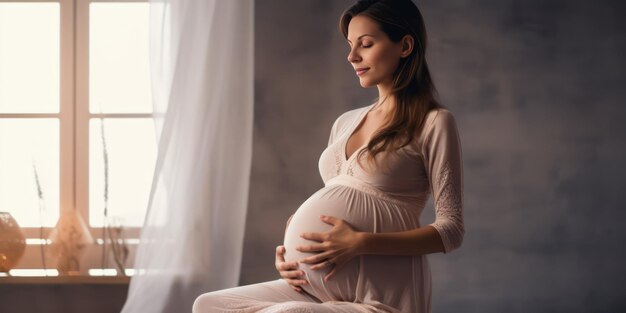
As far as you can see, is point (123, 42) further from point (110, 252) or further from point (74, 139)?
point (110, 252)

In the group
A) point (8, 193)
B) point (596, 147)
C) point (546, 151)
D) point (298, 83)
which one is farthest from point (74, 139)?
point (596, 147)

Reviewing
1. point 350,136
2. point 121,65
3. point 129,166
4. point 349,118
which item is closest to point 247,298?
point 350,136

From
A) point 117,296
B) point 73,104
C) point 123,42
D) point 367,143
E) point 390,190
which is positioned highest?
point 123,42

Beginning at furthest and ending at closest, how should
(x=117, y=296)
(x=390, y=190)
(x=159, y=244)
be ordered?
1. (x=117, y=296)
2. (x=159, y=244)
3. (x=390, y=190)

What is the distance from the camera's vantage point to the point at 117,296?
3070 mm

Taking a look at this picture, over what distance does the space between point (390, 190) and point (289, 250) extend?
0.93 ft

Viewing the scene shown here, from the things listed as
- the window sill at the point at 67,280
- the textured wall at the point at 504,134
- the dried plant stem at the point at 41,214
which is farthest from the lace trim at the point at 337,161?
the dried plant stem at the point at 41,214

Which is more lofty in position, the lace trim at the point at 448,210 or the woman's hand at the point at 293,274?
the lace trim at the point at 448,210

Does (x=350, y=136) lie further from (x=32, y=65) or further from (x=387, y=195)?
(x=32, y=65)

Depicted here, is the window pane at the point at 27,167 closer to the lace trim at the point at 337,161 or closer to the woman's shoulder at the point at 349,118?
the woman's shoulder at the point at 349,118

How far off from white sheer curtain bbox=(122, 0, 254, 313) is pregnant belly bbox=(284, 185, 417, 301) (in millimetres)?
1220

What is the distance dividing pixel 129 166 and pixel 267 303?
63.2 inches

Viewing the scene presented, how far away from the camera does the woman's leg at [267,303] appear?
4.65 feet

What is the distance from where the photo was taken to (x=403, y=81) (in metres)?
1.73
